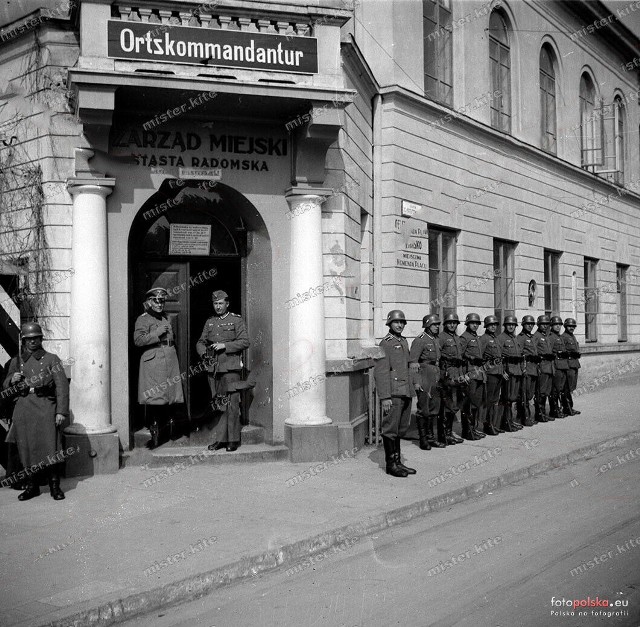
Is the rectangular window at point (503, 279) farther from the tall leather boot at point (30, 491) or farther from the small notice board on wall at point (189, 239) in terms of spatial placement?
the tall leather boot at point (30, 491)

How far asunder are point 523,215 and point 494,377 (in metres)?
6.68

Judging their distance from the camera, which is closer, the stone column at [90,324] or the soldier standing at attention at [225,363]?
the stone column at [90,324]

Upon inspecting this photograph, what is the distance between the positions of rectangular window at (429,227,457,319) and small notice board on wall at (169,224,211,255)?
18.7ft

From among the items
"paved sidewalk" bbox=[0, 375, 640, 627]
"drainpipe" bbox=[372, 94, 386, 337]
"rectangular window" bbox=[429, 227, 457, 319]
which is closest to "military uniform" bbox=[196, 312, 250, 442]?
"paved sidewalk" bbox=[0, 375, 640, 627]

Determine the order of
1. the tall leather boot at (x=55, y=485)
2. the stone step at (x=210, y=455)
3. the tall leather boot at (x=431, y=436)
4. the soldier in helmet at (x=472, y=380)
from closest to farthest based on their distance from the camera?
1. the tall leather boot at (x=55, y=485)
2. the stone step at (x=210, y=455)
3. the tall leather boot at (x=431, y=436)
4. the soldier in helmet at (x=472, y=380)

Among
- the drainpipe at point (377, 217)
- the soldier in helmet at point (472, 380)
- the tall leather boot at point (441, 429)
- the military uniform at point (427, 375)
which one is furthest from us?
the drainpipe at point (377, 217)

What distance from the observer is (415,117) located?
15031 millimetres

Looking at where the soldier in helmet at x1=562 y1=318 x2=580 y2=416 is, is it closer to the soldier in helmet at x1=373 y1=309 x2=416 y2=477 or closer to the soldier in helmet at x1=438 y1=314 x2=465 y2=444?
the soldier in helmet at x1=438 y1=314 x2=465 y2=444

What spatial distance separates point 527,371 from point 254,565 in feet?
31.3

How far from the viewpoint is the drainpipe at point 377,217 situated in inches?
566

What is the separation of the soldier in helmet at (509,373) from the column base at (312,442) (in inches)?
177

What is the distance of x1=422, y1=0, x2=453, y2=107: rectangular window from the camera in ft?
52.0

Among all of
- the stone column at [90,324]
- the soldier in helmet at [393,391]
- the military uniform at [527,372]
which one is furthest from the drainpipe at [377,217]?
the stone column at [90,324]

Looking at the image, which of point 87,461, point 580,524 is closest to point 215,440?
point 87,461
